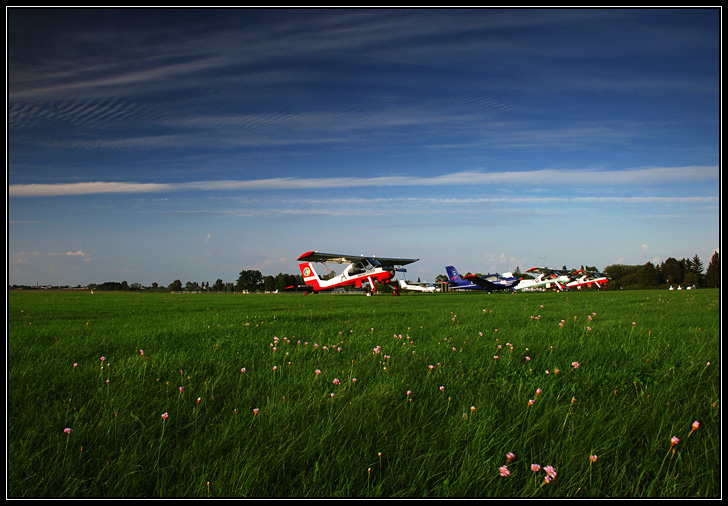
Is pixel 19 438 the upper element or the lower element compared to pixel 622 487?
upper

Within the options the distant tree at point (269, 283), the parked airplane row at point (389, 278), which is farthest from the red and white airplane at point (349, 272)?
the distant tree at point (269, 283)

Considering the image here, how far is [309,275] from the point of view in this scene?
5325 cm

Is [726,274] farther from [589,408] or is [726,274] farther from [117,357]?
[117,357]

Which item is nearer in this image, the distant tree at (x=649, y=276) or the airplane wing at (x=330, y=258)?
the airplane wing at (x=330, y=258)

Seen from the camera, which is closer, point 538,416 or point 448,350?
point 538,416

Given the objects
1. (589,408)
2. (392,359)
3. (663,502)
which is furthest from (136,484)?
(589,408)

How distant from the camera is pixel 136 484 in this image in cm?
229

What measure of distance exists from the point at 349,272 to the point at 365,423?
40930 mm

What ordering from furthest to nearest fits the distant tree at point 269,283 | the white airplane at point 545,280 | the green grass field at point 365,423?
the distant tree at point 269,283, the white airplane at point 545,280, the green grass field at point 365,423

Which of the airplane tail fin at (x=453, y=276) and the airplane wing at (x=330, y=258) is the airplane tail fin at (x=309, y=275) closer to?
the airplane wing at (x=330, y=258)

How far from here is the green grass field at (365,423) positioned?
231cm

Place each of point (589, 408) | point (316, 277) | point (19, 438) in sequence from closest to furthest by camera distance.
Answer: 1. point (19, 438)
2. point (589, 408)
3. point (316, 277)

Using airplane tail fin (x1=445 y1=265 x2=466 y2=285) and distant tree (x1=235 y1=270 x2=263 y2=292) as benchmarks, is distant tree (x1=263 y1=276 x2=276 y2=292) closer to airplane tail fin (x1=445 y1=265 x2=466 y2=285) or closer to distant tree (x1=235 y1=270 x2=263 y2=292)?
distant tree (x1=235 y1=270 x2=263 y2=292)

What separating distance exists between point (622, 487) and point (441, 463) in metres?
1.04
